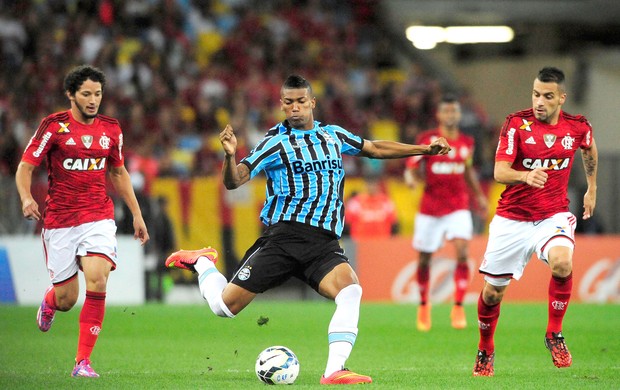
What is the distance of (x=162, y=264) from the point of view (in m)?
19.0

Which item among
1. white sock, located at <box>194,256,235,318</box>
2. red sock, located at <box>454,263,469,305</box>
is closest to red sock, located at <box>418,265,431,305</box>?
red sock, located at <box>454,263,469,305</box>

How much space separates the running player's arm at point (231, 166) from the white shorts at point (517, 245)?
2.24 m

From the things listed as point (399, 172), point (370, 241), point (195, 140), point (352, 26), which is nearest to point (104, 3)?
point (195, 140)

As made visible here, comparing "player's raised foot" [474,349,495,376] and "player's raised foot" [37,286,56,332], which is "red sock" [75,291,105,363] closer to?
"player's raised foot" [37,286,56,332]

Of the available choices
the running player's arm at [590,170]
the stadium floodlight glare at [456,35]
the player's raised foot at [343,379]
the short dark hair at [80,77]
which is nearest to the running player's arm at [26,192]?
the short dark hair at [80,77]

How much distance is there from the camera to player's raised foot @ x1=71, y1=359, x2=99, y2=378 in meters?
8.85

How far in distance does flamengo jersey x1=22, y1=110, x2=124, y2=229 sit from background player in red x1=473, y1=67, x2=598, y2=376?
10.6 feet

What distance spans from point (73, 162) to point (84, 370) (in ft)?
5.61

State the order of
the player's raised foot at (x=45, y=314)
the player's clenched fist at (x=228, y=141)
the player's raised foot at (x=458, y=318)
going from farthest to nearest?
the player's raised foot at (x=458, y=318) → the player's raised foot at (x=45, y=314) → the player's clenched fist at (x=228, y=141)

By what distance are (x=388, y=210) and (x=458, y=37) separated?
9.11 meters

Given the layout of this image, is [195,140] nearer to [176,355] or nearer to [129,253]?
[129,253]

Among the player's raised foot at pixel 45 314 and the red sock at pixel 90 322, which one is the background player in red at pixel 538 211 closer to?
the red sock at pixel 90 322

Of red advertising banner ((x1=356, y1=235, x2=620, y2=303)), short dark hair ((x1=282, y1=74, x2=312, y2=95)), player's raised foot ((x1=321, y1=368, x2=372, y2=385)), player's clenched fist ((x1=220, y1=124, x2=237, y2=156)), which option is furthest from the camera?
red advertising banner ((x1=356, y1=235, x2=620, y2=303))

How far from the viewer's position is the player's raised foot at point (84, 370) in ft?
29.0
